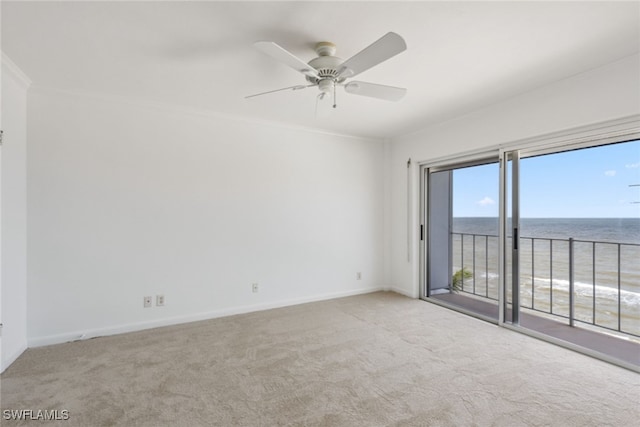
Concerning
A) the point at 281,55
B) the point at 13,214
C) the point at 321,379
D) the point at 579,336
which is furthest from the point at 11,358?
the point at 579,336

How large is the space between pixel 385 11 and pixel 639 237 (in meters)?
2.77

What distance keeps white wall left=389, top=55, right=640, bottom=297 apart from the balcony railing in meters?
1.12

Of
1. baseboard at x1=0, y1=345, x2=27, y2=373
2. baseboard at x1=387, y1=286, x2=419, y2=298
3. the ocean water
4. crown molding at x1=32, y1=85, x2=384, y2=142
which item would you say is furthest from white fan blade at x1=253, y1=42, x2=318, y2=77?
baseboard at x1=387, y1=286, x2=419, y2=298

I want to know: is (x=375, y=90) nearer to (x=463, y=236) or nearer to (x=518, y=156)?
(x=518, y=156)

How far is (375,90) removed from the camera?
91.5 inches

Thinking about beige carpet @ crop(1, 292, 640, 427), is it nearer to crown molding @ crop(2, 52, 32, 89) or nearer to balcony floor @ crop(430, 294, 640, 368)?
balcony floor @ crop(430, 294, 640, 368)

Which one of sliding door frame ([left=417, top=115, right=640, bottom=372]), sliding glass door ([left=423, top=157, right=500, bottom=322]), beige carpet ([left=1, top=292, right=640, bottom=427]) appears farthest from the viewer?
sliding glass door ([left=423, top=157, right=500, bottom=322])

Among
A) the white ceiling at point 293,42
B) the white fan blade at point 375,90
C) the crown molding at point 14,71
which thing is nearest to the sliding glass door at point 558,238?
the white ceiling at point 293,42

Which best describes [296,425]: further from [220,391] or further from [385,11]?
[385,11]

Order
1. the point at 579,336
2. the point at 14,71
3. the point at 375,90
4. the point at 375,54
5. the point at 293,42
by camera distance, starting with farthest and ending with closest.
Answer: the point at 579,336 → the point at 14,71 → the point at 375,90 → the point at 293,42 → the point at 375,54

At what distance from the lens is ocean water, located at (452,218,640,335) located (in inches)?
108

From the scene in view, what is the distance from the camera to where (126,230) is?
320 cm

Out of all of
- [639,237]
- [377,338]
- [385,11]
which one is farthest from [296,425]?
[639,237]

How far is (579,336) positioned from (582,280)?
59 cm
